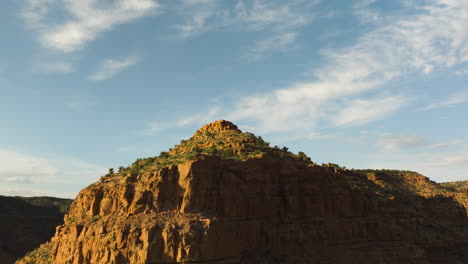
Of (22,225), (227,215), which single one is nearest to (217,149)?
(227,215)

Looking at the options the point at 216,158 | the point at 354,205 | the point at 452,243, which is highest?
the point at 216,158

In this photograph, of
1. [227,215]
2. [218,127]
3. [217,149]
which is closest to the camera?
[227,215]

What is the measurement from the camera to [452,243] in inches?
2498

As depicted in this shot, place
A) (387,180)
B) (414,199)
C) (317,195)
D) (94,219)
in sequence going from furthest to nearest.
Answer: (387,180) < (414,199) < (317,195) < (94,219)

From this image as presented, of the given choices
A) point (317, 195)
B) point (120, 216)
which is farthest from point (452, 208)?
point (120, 216)

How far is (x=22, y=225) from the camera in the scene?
3920 inches

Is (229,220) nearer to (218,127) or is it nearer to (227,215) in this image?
(227,215)

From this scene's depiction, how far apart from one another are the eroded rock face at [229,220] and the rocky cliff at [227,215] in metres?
0.10

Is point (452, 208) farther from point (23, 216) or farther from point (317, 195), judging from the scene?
point (23, 216)

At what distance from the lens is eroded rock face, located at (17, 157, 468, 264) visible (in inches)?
1248

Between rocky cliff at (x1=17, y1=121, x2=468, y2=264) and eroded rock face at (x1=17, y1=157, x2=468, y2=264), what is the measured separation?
0.10 m

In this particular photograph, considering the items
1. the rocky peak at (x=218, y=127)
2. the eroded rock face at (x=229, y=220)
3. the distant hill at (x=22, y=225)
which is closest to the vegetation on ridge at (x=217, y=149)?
the rocky peak at (x=218, y=127)

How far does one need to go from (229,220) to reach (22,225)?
88631 millimetres

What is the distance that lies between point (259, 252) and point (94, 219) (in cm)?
1714
